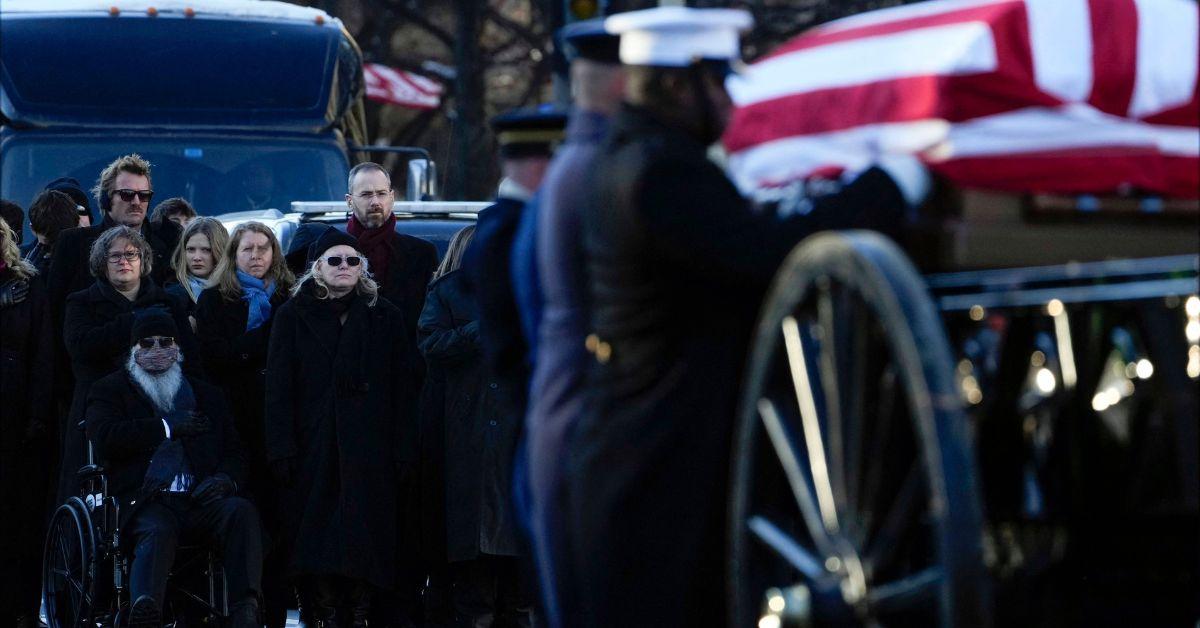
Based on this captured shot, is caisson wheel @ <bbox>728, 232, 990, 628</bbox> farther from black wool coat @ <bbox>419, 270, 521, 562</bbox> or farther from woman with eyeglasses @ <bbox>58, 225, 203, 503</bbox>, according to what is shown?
woman with eyeglasses @ <bbox>58, 225, 203, 503</bbox>

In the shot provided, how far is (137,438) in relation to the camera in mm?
10016

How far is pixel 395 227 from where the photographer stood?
11781mm

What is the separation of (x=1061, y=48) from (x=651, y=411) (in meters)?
1.18

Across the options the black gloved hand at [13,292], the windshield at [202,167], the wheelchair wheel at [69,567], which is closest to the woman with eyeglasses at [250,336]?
the black gloved hand at [13,292]

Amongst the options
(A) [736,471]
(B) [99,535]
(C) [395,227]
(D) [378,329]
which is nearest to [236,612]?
(B) [99,535]

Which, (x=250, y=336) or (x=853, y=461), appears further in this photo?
(x=250, y=336)

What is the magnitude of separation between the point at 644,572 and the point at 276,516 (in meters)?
5.83

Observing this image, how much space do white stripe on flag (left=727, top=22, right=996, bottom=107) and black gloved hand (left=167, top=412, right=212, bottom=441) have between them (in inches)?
191

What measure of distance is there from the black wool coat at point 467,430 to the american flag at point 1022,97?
5084 mm

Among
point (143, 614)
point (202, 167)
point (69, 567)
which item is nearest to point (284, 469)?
point (69, 567)

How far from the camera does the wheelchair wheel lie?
9.94 m

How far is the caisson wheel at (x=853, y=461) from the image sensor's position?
3.82 meters

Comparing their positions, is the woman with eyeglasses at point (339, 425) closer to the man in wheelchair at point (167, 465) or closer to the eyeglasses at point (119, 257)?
the man in wheelchair at point (167, 465)

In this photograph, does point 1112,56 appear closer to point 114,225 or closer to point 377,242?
point 377,242
